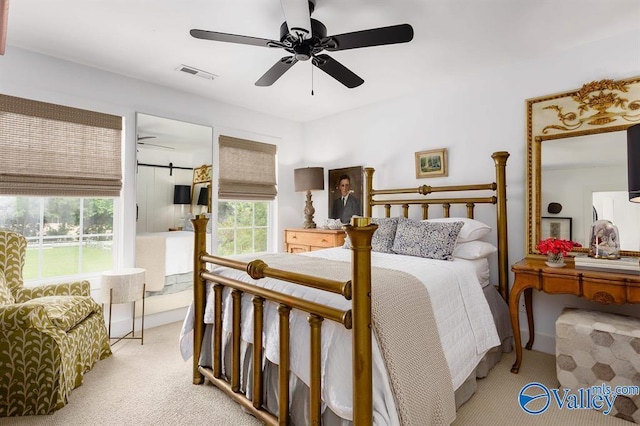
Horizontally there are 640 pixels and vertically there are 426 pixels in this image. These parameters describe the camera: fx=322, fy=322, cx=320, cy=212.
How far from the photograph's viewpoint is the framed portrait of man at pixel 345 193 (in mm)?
4145

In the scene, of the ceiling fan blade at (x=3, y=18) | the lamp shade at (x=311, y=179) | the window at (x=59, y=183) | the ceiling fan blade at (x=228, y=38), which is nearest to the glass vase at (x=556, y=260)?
the ceiling fan blade at (x=228, y=38)

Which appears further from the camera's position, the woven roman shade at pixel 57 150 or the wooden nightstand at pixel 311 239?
the wooden nightstand at pixel 311 239

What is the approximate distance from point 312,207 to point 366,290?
11.0 ft

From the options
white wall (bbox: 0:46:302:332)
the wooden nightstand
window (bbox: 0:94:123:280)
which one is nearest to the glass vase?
→ the wooden nightstand

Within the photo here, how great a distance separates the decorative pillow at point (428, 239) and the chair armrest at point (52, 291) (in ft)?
8.55

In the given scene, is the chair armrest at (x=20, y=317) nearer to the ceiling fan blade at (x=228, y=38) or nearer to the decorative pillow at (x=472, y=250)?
the ceiling fan blade at (x=228, y=38)

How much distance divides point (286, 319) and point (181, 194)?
2.60 metres

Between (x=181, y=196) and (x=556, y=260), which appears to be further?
(x=181, y=196)

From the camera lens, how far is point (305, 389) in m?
1.54

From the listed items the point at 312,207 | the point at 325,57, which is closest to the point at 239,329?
the point at 325,57

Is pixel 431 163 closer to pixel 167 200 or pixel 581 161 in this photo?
pixel 581 161

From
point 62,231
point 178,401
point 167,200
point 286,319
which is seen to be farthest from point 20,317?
point 167,200

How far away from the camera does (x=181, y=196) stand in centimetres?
361

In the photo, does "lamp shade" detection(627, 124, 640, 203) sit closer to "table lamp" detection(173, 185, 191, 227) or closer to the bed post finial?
the bed post finial
